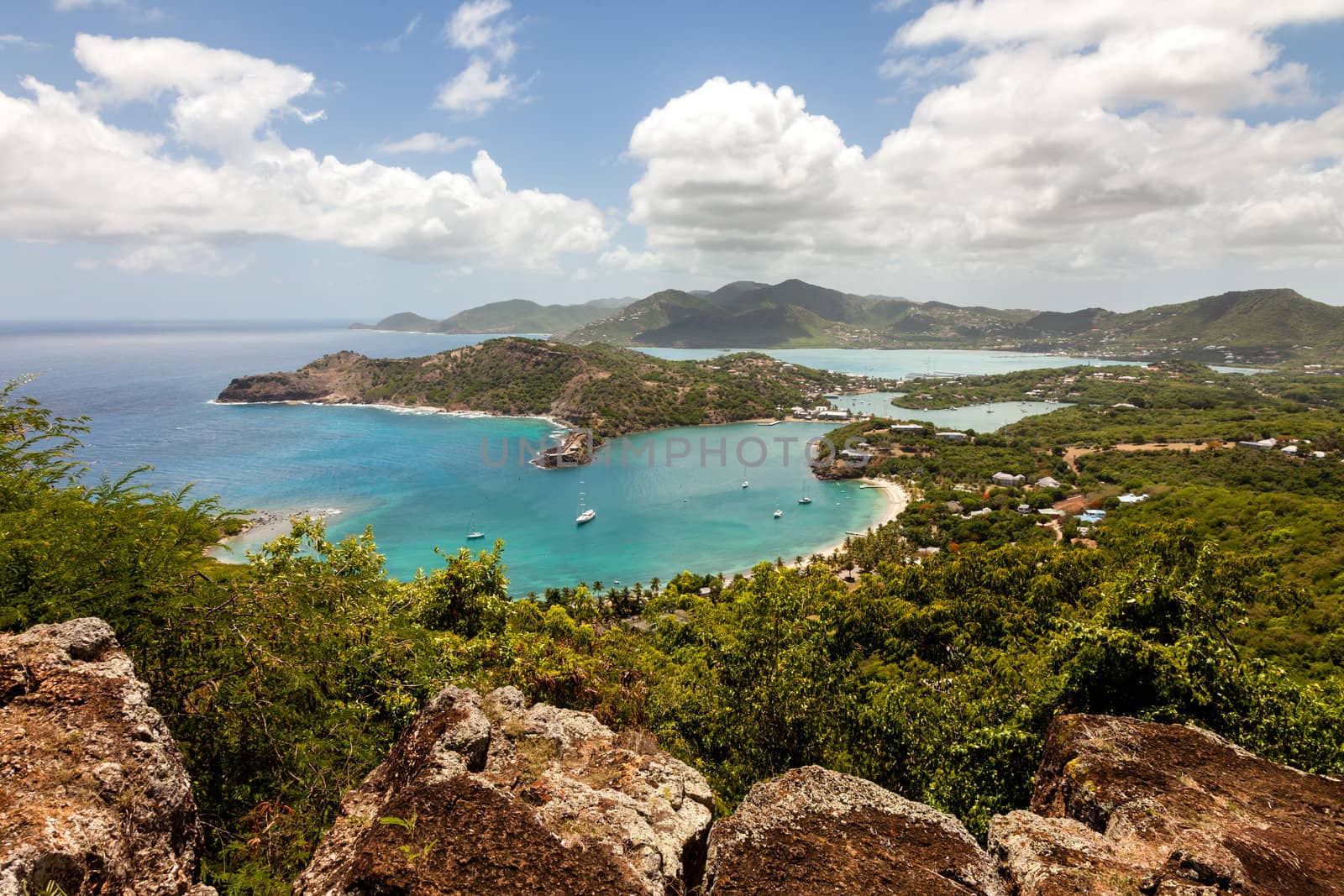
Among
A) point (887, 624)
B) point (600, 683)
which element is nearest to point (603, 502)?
point (887, 624)

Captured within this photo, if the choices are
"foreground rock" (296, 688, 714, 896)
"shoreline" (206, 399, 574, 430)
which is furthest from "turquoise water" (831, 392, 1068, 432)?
"foreground rock" (296, 688, 714, 896)

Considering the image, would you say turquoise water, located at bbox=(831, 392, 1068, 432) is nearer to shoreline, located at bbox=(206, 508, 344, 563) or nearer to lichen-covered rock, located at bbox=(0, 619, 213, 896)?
shoreline, located at bbox=(206, 508, 344, 563)

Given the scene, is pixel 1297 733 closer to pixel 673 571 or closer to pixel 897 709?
pixel 897 709

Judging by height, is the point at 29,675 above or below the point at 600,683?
above

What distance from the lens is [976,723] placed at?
9.58 m

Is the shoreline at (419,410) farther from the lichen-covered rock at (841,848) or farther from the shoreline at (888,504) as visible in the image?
the lichen-covered rock at (841,848)

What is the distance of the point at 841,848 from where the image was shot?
475 centimetres

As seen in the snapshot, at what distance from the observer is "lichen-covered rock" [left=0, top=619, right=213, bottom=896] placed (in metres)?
3.39

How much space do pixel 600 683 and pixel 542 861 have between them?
8166 mm

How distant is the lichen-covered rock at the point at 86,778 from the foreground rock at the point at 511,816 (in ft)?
3.54

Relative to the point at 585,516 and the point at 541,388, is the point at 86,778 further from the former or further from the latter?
the point at 541,388

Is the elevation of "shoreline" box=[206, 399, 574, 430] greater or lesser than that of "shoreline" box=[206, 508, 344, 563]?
greater

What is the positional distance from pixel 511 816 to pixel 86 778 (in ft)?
9.74

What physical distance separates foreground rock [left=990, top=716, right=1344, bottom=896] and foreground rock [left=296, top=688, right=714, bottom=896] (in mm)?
3186
